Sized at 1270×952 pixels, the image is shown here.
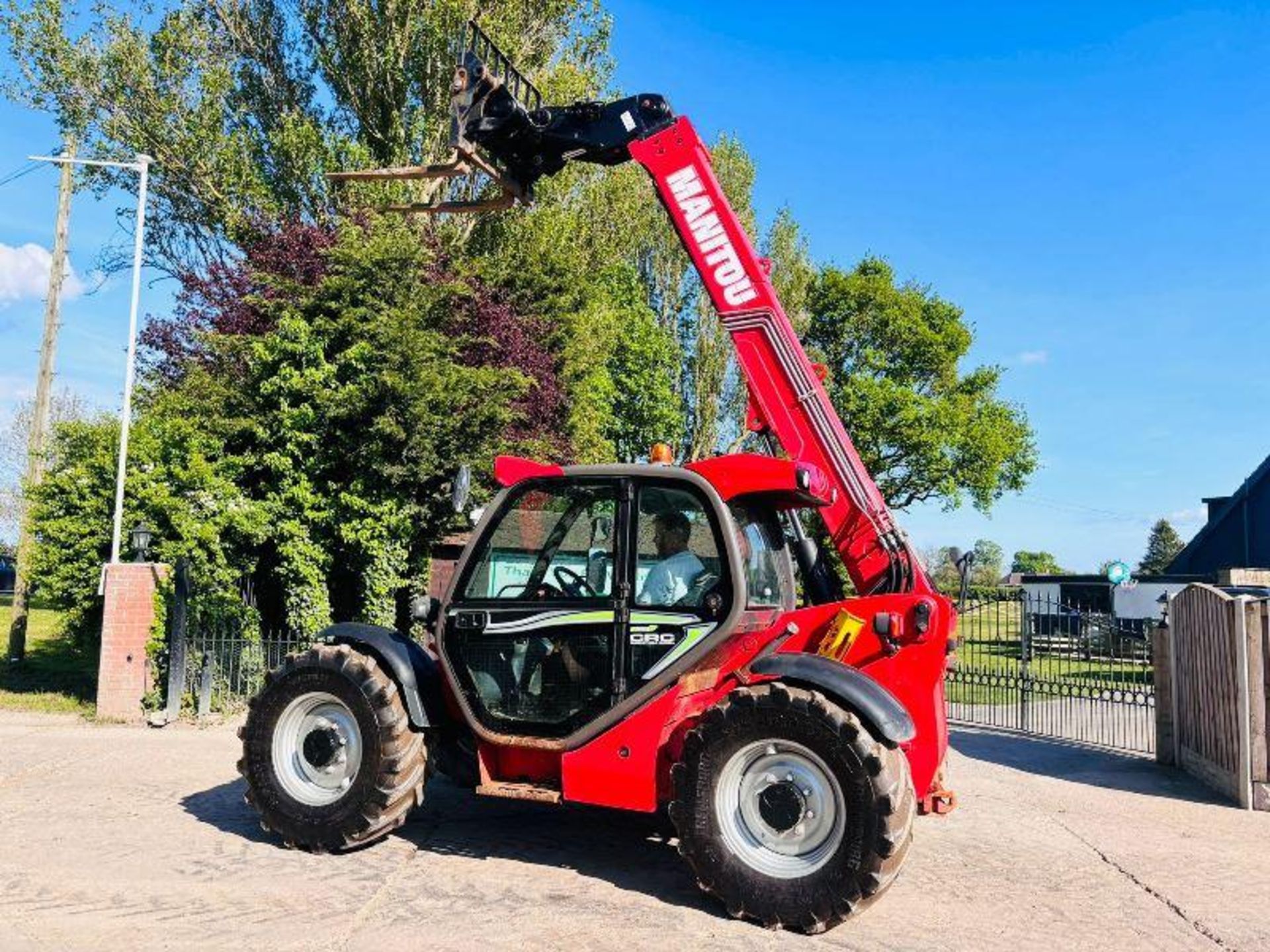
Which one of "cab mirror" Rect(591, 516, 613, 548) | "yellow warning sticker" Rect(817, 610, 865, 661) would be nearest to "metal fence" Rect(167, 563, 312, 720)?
"cab mirror" Rect(591, 516, 613, 548)

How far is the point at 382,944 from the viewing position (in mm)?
4215

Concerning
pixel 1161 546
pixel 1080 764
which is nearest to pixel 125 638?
pixel 1080 764

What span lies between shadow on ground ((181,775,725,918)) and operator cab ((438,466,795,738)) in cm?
84

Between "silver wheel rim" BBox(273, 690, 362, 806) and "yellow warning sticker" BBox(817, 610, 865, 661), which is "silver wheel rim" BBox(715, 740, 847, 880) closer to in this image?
"yellow warning sticker" BBox(817, 610, 865, 661)

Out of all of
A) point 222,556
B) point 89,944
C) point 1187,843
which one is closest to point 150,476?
point 222,556

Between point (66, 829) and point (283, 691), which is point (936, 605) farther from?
point (66, 829)

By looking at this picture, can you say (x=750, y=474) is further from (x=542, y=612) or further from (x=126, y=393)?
(x=126, y=393)

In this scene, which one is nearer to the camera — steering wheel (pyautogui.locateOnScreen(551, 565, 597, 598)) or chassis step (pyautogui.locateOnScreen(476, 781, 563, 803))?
chassis step (pyautogui.locateOnScreen(476, 781, 563, 803))

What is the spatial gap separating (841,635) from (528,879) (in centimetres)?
209

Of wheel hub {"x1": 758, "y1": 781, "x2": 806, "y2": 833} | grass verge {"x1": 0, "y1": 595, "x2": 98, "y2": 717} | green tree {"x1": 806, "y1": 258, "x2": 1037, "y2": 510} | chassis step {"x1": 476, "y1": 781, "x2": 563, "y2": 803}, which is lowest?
grass verge {"x1": 0, "y1": 595, "x2": 98, "y2": 717}

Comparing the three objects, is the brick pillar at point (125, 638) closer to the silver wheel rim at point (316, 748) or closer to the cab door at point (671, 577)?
the silver wheel rim at point (316, 748)

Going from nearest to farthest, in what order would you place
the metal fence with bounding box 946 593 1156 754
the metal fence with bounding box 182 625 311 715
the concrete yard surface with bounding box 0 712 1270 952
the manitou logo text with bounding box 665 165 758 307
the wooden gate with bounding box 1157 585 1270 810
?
the concrete yard surface with bounding box 0 712 1270 952, the manitou logo text with bounding box 665 165 758 307, the wooden gate with bounding box 1157 585 1270 810, the metal fence with bounding box 182 625 311 715, the metal fence with bounding box 946 593 1156 754

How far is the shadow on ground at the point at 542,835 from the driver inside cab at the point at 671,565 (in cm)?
136

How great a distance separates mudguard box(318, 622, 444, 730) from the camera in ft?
18.5
